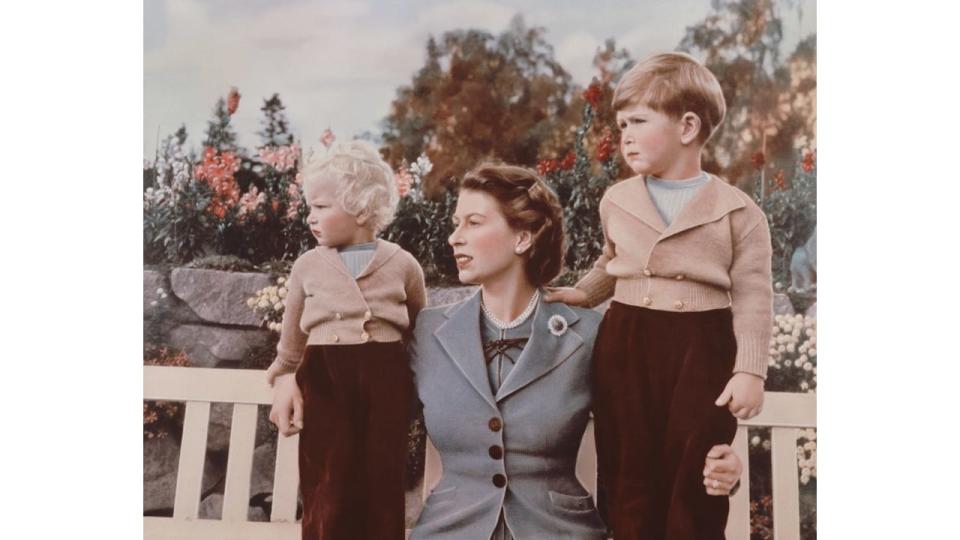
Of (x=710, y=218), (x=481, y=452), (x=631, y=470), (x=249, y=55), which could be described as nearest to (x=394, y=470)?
(x=481, y=452)

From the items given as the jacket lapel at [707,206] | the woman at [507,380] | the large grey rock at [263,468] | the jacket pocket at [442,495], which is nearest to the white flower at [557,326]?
the woman at [507,380]

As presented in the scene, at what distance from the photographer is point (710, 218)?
1.70 meters

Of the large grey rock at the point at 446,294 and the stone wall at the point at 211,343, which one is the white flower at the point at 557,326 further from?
the stone wall at the point at 211,343

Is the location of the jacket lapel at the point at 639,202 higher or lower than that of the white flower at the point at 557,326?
higher

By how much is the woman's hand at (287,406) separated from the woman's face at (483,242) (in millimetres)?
387

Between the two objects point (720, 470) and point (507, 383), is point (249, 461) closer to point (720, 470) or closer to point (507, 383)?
point (507, 383)

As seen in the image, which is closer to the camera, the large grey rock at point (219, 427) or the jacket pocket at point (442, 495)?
the jacket pocket at point (442, 495)

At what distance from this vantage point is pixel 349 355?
174 cm

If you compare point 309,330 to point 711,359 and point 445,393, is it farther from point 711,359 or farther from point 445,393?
point 711,359

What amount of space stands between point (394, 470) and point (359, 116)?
683mm

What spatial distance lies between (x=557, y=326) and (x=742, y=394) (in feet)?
1.18

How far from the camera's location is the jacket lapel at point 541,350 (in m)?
1.70

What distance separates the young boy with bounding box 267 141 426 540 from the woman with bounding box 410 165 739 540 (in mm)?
58

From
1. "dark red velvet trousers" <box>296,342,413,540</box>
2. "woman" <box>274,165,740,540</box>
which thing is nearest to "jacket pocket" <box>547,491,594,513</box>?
"woman" <box>274,165,740,540</box>
